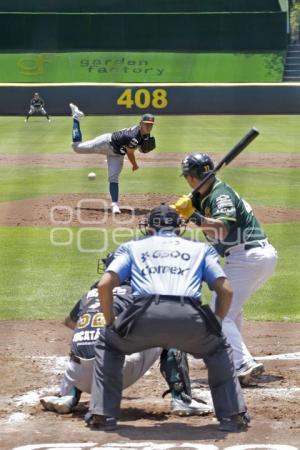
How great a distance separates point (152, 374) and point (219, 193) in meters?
1.51

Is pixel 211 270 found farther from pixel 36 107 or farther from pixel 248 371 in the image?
pixel 36 107

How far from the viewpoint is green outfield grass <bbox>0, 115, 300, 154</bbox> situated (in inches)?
969

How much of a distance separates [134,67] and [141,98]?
8.83 meters

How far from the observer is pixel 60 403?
242 inches

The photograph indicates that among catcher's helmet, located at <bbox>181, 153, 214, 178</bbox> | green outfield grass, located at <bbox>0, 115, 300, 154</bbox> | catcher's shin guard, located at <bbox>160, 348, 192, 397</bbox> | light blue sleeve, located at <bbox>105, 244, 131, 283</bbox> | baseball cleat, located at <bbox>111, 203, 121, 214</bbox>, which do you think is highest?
green outfield grass, located at <bbox>0, 115, 300, 154</bbox>

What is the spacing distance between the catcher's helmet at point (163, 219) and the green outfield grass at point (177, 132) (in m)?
17.0

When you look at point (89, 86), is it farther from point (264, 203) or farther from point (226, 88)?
point (264, 203)

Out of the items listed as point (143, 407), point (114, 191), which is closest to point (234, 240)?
point (143, 407)

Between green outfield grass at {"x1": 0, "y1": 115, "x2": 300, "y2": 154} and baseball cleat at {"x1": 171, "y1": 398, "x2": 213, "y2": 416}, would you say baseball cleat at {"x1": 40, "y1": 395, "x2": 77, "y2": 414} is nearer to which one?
baseball cleat at {"x1": 171, "y1": 398, "x2": 213, "y2": 416}

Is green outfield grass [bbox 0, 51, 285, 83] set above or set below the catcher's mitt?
above

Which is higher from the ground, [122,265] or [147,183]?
[147,183]

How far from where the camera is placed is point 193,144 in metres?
24.9

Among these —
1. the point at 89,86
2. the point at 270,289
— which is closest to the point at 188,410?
the point at 270,289

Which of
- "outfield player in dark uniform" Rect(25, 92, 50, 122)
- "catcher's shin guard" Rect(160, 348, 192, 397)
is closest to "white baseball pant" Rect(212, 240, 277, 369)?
"catcher's shin guard" Rect(160, 348, 192, 397)
